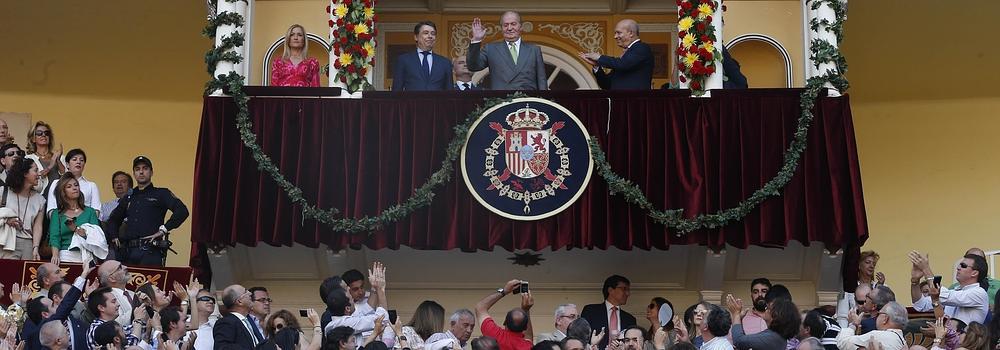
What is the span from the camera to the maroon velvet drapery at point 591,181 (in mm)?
20328

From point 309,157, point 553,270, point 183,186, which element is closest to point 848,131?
point 553,270

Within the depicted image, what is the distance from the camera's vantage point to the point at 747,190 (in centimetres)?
2033

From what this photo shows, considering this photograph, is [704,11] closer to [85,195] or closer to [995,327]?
[995,327]

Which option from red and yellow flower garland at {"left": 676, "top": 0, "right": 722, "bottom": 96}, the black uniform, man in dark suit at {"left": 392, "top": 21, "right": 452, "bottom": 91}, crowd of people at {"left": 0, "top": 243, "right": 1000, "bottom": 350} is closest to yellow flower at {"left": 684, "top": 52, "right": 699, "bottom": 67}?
red and yellow flower garland at {"left": 676, "top": 0, "right": 722, "bottom": 96}

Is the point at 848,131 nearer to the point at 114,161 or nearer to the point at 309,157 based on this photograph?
the point at 309,157

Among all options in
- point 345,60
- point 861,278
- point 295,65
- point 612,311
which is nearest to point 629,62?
point 612,311

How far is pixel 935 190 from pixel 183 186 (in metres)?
8.72

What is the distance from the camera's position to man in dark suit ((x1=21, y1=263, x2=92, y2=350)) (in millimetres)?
16484

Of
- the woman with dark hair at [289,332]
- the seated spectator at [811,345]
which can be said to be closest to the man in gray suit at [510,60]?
the woman with dark hair at [289,332]

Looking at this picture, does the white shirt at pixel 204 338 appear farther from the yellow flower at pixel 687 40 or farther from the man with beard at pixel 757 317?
the yellow flower at pixel 687 40

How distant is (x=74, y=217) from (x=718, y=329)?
7125mm

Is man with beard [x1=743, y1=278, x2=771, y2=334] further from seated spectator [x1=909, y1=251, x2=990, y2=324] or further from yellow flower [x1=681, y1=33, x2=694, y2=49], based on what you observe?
yellow flower [x1=681, y1=33, x2=694, y2=49]

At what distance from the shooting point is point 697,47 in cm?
2078

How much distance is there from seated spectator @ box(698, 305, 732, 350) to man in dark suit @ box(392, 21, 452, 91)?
5356 millimetres
